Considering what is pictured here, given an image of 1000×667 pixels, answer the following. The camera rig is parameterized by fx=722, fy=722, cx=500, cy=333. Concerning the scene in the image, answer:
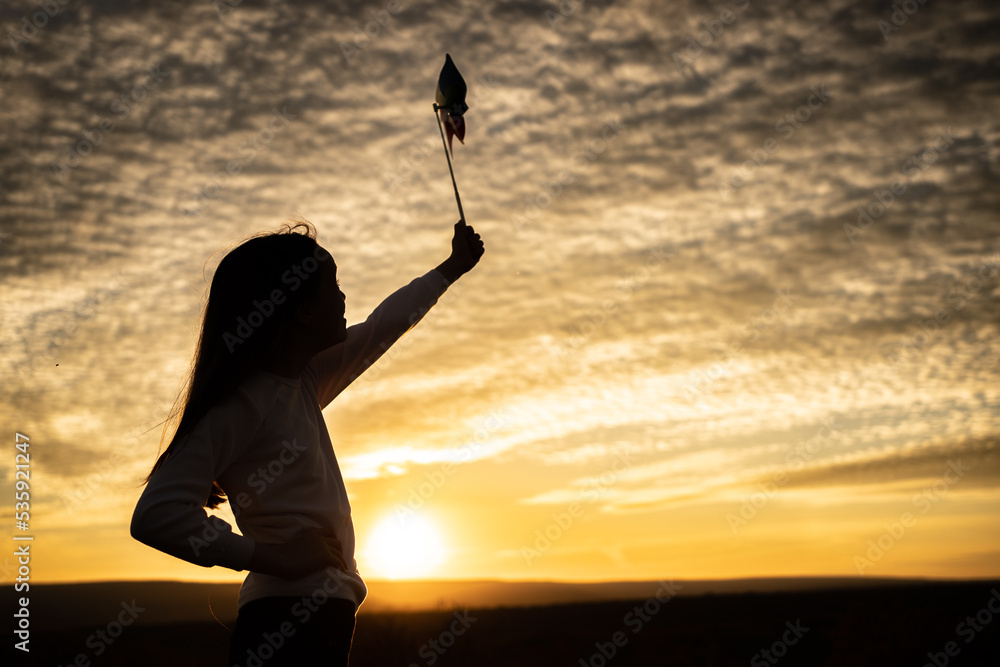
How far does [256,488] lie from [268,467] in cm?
8

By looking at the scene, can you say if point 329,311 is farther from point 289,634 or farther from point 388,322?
point 289,634

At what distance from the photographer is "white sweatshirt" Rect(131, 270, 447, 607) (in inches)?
90.1

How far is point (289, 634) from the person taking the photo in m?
2.44

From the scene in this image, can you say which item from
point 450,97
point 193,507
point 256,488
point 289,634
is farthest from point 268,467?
point 450,97

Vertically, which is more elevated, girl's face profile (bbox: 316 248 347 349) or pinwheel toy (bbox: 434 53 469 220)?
pinwheel toy (bbox: 434 53 469 220)

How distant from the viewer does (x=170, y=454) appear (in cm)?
245

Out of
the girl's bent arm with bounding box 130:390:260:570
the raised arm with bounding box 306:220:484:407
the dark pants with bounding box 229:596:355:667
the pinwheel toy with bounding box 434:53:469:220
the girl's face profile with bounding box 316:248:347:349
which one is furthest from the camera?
the pinwheel toy with bounding box 434:53:469:220

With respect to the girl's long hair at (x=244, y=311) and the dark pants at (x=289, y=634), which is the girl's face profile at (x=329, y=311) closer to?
the girl's long hair at (x=244, y=311)

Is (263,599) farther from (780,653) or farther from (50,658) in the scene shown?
(780,653)

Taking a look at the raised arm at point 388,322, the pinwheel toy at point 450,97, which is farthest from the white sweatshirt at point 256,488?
the pinwheel toy at point 450,97

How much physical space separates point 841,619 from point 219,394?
36.3ft

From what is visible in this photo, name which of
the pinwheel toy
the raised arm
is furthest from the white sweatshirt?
the pinwheel toy

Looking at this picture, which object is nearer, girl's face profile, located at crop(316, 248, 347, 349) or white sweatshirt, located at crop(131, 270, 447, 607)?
white sweatshirt, located at crop(131, 270, 447, 607)

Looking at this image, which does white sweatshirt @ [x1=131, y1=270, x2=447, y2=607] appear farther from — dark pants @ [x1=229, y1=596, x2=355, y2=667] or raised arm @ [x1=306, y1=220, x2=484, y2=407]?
raised arm @ [x1=306, y1=220, x2=484, y2=407]
